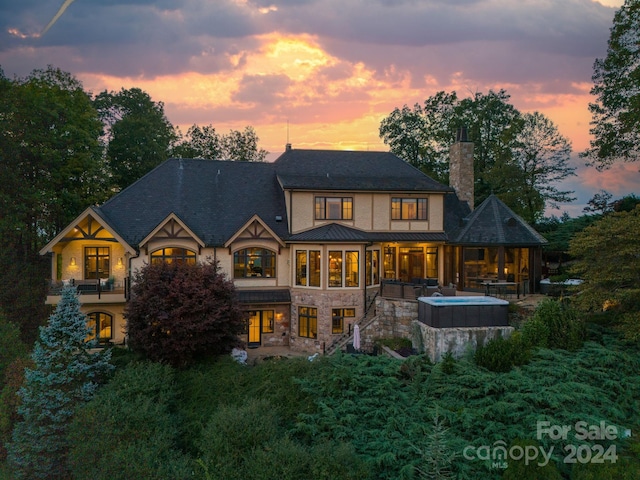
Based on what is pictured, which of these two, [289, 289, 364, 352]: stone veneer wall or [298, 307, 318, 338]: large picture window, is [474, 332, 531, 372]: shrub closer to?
[289, 289, 364, 352]: stone veneer wall

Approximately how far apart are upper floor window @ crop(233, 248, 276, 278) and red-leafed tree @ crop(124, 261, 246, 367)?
5.37 metres

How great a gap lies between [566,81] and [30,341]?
1366 inches

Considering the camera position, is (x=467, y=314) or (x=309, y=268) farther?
(x=309, y=268)

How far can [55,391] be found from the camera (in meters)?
13.1

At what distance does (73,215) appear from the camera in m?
27.2

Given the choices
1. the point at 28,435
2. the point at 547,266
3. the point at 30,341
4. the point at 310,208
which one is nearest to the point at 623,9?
the point at 547,266

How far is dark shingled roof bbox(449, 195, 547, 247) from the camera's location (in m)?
22.0

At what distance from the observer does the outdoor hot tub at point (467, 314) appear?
1630cm

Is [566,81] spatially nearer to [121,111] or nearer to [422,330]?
[422,330]

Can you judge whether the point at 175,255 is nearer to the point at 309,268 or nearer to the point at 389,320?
the point at 309,268

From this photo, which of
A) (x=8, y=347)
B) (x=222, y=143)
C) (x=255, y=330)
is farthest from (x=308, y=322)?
(x=222, y=143)

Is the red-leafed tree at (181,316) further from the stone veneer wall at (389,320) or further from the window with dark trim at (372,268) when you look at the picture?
the window with dark trim at (372,268)

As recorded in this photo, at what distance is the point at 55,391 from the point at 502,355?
14.4 meters

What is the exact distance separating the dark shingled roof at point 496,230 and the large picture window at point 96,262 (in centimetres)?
1764
